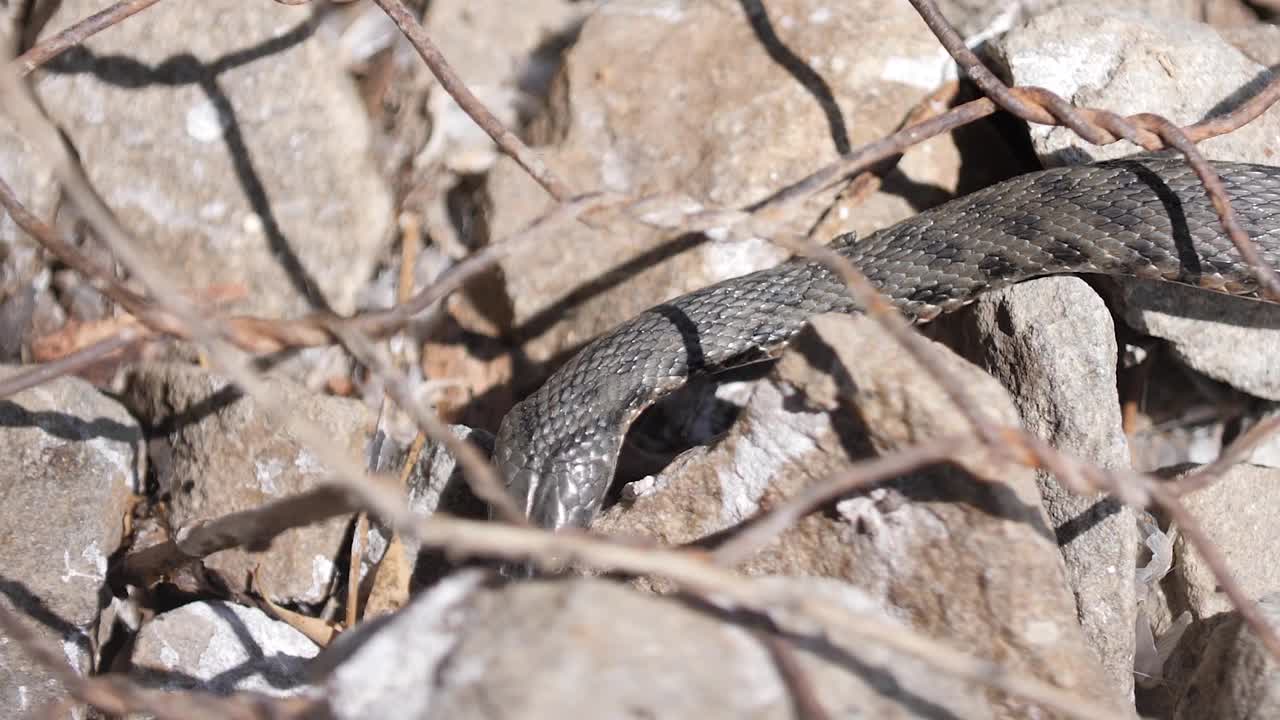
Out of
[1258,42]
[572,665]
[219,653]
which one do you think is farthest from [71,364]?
[1258,42]

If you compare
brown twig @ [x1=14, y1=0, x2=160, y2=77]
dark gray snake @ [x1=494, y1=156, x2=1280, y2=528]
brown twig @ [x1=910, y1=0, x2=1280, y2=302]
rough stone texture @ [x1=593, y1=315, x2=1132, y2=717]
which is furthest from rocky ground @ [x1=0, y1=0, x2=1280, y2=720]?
brown twig @ [x1=14, y1=0, x2=160, y2=77]

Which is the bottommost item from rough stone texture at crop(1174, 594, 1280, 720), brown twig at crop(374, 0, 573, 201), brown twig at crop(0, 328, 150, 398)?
rough stone texture at crop(1174, 594, 1280, 720)

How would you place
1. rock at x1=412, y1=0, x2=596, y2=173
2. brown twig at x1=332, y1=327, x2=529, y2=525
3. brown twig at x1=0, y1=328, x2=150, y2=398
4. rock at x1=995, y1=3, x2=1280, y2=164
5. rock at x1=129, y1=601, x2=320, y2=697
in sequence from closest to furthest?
brown twig at x1=332, y1=327, x2=529, y2=525
brown twig at x1=0, y1=328, x2=150, y2=398
rock at x1=129, y1=601, x2=320, y2=697
rock at x1=995, y1=3, x2=1280, y2=164
rock at x1=412, y1=0, x2=596, y2=173

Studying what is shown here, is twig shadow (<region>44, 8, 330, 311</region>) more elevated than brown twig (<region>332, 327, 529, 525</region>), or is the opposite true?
twig shadow (<region>44, 8, 330, 311</region>)

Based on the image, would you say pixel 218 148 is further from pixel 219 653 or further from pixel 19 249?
pixel 219 653

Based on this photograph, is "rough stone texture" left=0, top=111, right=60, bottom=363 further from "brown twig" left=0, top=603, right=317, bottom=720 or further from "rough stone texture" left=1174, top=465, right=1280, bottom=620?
"rough stone texture" left=1174, top=465, right=1280, bottom=620

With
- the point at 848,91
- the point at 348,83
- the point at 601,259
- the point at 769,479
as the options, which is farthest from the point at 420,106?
the point at 769,479
